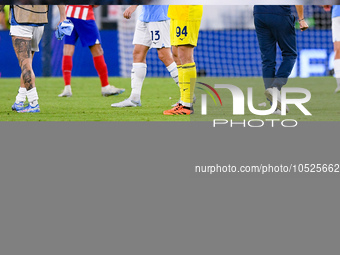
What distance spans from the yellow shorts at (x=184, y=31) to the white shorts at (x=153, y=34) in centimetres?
73

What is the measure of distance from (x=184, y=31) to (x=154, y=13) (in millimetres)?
939

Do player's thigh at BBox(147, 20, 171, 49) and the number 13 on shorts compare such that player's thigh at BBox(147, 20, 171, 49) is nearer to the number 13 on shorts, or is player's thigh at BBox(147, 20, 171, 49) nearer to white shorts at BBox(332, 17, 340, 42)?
the number 13 on shorts

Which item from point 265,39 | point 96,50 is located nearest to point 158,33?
point 265,39

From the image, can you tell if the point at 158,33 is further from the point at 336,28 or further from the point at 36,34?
the point at 336,28

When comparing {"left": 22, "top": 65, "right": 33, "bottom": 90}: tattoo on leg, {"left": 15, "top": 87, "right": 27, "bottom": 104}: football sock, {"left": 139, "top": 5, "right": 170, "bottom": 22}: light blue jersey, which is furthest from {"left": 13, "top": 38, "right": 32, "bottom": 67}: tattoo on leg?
{"left": 139, "top": 5, "right": 170, "bottom": 22}: light blue jersey

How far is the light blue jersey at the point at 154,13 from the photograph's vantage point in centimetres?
650

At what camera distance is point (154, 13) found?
6.52 metres

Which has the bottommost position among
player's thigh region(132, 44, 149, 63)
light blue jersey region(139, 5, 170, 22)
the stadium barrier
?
the stadium barrier

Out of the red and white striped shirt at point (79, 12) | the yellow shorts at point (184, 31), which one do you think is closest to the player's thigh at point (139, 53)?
the yellow shorts at point (184, 31)

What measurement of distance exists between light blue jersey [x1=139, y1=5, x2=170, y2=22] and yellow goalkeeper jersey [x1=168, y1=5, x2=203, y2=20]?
0.74 metres

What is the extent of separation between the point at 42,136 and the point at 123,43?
10.5 m

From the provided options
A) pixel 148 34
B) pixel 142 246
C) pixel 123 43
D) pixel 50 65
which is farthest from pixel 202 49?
pixel 142 246

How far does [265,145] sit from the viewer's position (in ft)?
14.6

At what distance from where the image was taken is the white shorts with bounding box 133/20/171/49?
21.3 feet
